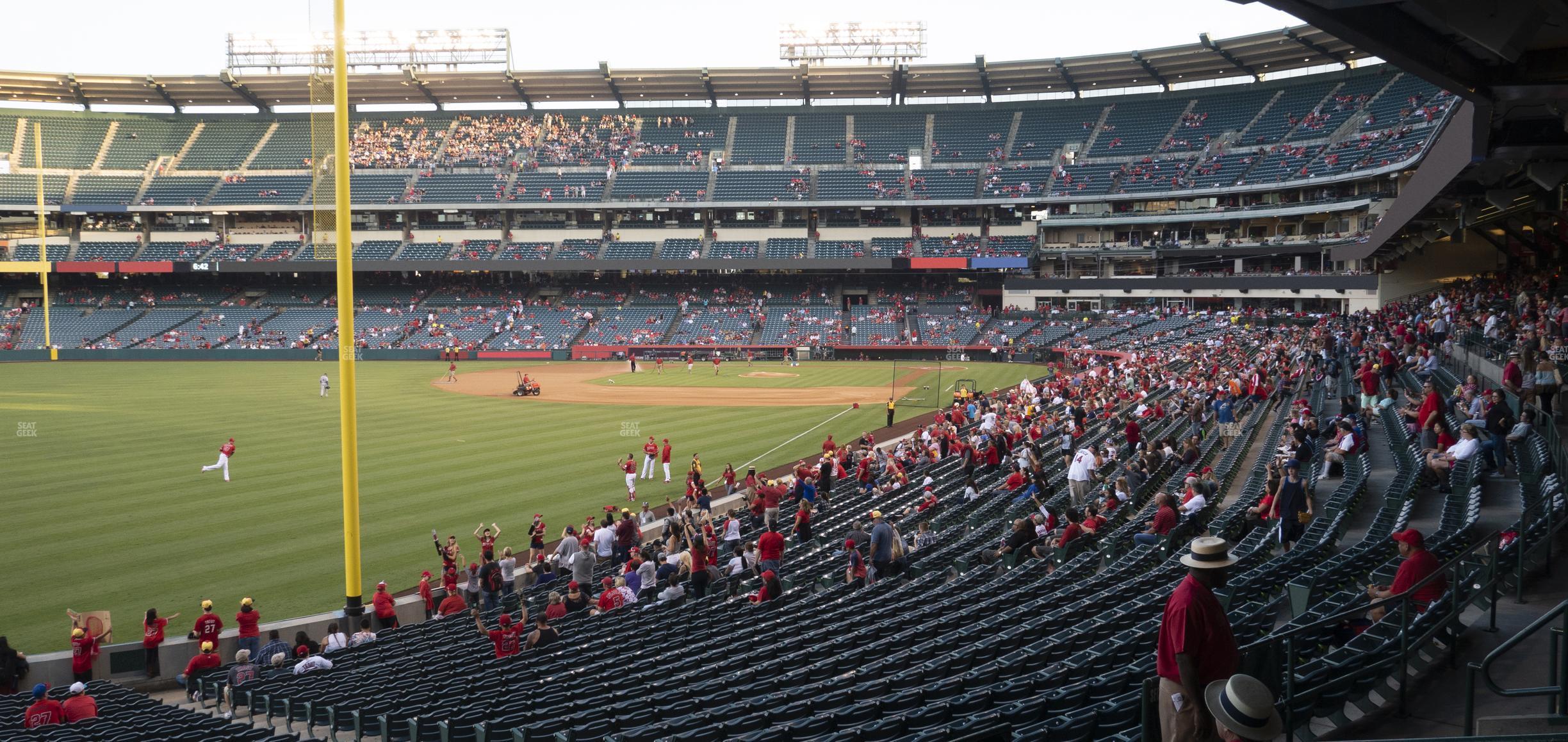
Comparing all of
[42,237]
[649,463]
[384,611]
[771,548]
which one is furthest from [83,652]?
[42,237]

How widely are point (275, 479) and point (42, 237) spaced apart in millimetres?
59803

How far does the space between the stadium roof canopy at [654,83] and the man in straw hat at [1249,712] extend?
7636 centimetres

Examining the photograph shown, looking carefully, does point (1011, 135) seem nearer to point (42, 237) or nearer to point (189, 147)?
point (189, 147)

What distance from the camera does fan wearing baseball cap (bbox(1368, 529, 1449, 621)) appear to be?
23.5 feet

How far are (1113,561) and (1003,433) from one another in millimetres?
11396

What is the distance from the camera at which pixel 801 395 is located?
44.7 meters

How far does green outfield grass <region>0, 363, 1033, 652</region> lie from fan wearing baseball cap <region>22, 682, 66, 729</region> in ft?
15.8

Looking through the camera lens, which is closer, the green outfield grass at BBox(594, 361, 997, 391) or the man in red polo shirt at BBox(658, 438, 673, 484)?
the man in red polo shirt at BBox(658, 438, 673, 484)

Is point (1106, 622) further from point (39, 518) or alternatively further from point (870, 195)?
point (870, 195)

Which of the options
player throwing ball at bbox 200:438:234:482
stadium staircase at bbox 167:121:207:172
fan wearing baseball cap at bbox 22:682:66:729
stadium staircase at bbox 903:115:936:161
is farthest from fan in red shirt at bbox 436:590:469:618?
stadium staircase at bbox 167:121:207:172

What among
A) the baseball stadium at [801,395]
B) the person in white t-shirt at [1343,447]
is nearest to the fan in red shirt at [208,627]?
the baseball stadium at [801,395]

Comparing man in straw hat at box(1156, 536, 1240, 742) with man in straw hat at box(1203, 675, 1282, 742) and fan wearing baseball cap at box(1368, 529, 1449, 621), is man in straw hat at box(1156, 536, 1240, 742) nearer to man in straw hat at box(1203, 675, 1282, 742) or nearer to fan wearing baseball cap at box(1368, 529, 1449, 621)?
man in straw hat at box(1203, 675, 1282, 742)

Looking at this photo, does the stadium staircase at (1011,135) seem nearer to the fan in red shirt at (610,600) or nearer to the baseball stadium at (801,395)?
the baseball stadium at (801,395)

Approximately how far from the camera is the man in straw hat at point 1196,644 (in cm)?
465
